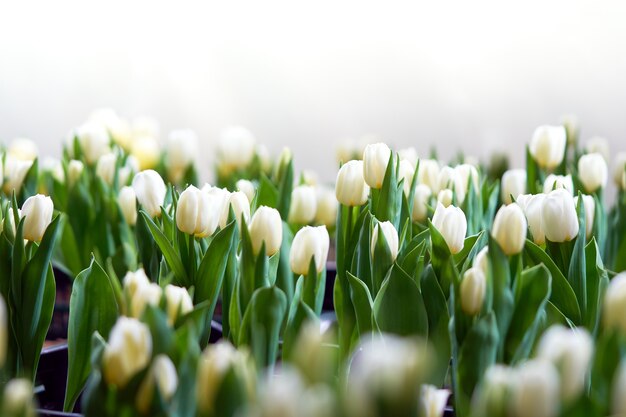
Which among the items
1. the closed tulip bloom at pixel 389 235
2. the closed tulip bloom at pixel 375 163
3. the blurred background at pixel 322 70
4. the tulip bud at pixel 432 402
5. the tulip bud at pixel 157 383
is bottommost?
the tulip bud at pixel 432 402

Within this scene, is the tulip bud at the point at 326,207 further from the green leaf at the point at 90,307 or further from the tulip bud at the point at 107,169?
the green leaf at the point at 90,307

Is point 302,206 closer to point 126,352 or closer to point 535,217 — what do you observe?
point 535,217

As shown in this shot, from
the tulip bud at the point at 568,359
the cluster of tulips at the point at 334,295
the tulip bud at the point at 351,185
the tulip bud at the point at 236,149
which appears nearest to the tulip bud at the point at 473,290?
the cluster of tulips at the point at 334,295

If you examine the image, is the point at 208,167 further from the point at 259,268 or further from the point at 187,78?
the point at 259,268

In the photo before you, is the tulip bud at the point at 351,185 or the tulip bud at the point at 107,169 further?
the tulip bud at the point at 107,169

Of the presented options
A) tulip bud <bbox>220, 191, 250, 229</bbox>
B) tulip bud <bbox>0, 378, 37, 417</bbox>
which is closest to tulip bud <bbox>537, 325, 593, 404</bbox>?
tulip bud <bbox>0, 378, 37, 417</bbox>

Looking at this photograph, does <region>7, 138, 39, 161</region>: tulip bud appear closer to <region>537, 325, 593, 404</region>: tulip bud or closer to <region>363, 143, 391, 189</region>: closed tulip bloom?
<region>363, 143, 391, 189</region>: closed tulip bloom
